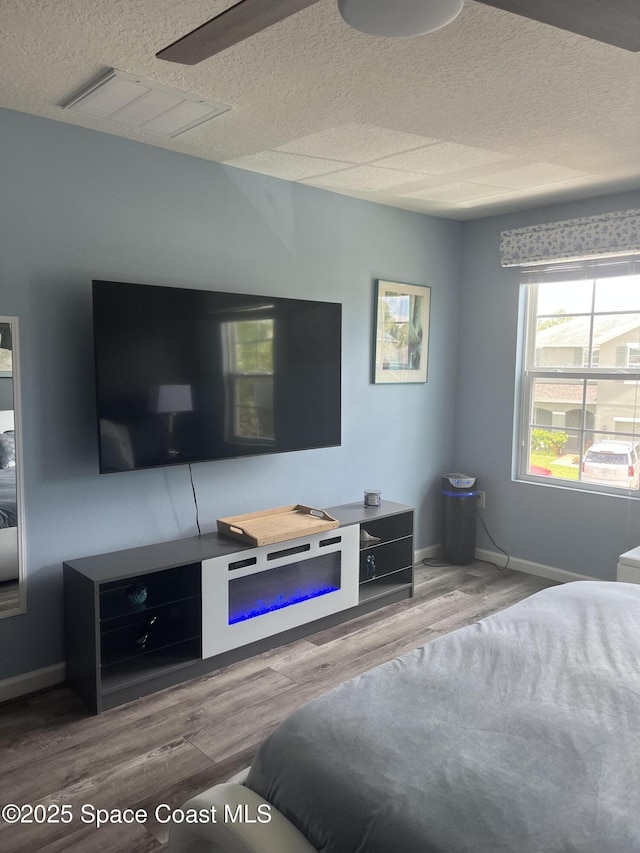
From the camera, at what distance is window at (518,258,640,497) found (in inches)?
156

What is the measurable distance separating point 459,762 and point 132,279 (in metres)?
2.45

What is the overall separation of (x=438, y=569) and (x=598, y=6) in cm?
377

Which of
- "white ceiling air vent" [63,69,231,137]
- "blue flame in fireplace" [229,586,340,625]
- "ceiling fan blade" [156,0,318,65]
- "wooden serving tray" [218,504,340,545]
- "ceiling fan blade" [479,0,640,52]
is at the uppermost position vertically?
"white ceiling air vent" [63,69,231,137]

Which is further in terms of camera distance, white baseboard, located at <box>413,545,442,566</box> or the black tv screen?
white baseboard, located at <box>413,545,442,566</box>

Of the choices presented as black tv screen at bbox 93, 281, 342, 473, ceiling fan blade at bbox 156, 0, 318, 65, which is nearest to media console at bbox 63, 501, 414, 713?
black tv screen at bbox 93, 281, 342, 473

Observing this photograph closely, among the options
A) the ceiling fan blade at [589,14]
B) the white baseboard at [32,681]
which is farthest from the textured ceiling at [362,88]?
the white baseboard at [32,681]

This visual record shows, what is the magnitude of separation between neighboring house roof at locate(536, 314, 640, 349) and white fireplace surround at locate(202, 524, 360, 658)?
193cm

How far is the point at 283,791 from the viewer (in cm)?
148

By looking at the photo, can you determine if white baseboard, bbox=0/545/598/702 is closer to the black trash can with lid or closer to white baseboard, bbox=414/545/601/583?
white baseboard, bbox=414/545/601/583

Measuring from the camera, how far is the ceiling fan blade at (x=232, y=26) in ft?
4.18

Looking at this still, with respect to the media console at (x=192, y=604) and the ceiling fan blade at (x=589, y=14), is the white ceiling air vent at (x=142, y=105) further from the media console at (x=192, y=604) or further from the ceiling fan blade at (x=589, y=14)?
the media console at (x=192, y=604)

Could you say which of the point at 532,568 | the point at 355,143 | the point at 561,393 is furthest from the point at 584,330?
the point at 355,143

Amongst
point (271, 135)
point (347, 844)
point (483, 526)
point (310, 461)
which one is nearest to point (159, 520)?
point (310, 461)

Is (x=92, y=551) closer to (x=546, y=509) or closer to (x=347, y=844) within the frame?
(x=347, y=844)
